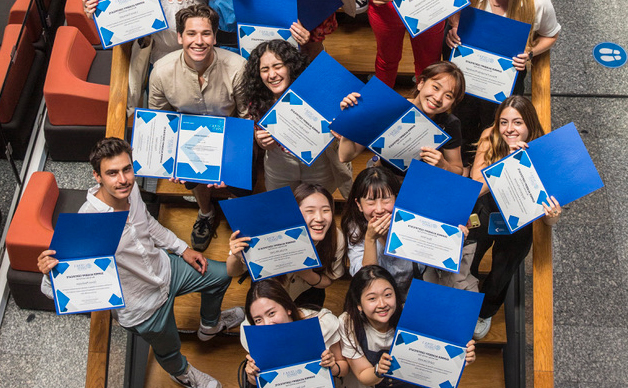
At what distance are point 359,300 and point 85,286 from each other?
40.9 inches

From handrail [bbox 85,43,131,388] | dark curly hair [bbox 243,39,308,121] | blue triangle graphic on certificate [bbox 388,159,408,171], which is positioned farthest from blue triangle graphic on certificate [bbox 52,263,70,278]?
blue triangle graphic on certificate [bbox 388,159,408,171]

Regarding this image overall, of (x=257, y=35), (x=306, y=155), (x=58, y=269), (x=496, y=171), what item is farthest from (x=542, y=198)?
(x=58, y=269)

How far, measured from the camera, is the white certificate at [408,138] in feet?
9.73

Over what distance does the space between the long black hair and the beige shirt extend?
0.95 m

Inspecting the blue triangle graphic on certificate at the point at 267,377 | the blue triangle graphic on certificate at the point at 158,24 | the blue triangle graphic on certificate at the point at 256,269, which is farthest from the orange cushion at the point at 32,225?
the blue triangle graphic on certificate at the point at 267,377

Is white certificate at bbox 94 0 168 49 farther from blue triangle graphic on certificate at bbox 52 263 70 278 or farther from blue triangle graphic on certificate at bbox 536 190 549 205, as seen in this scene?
blue triangle graphic on certificate at bbox 536 190 549 205

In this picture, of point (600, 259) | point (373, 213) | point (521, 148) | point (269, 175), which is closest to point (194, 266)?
point (269, 175)

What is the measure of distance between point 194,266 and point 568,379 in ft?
7.05

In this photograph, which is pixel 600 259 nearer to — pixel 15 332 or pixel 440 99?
pixel 440 99

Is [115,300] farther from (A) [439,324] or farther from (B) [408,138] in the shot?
(B) [408,138]

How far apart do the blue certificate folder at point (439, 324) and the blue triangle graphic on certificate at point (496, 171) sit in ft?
1.72

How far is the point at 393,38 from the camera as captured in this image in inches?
137

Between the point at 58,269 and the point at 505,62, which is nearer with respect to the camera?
the point at 58,269

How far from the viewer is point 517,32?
3141mm
